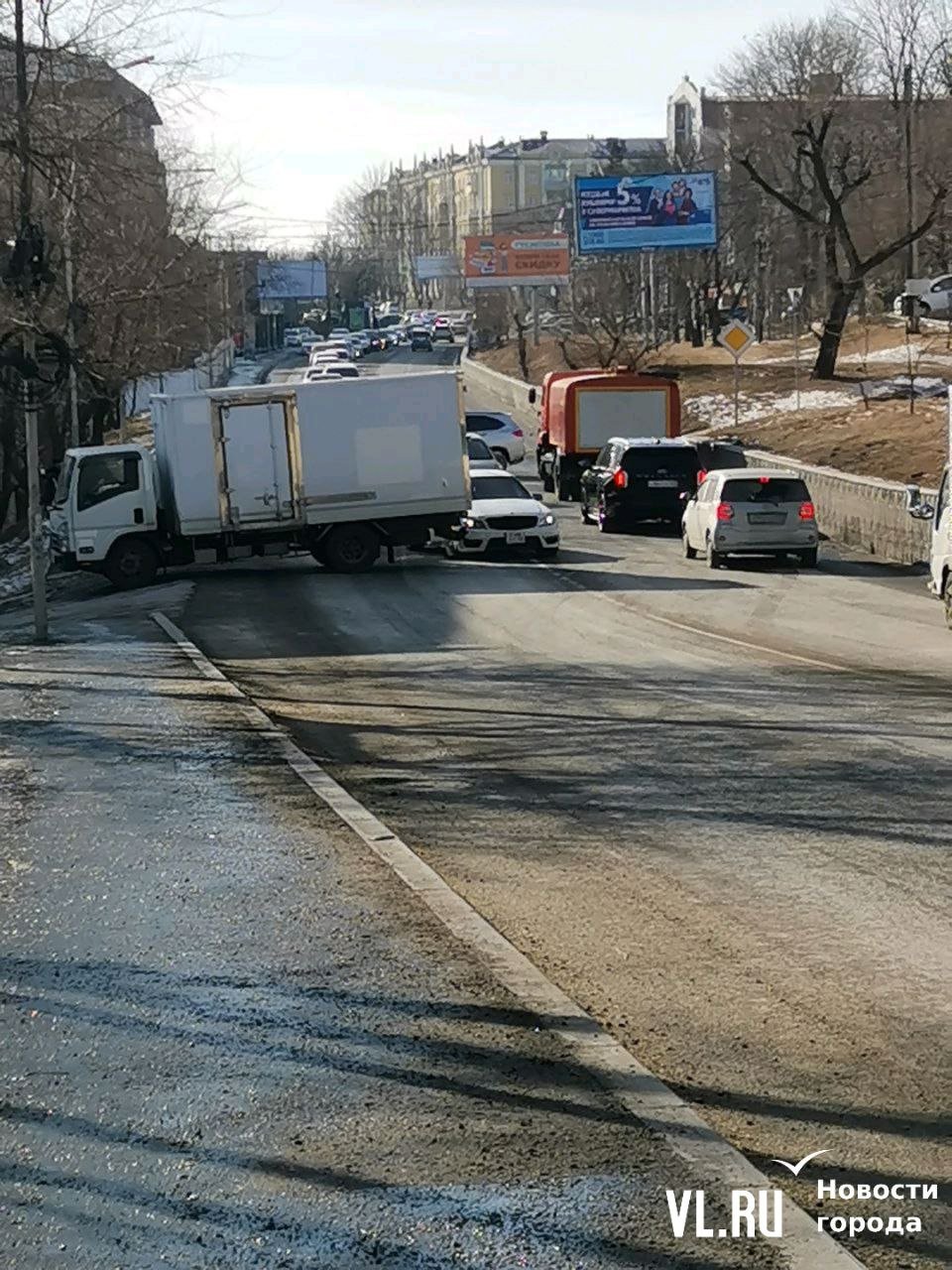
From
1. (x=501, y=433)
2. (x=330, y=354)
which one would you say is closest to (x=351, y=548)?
(x=501, y=433)

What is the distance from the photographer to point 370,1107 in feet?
19.0

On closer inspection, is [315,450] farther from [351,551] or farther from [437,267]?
[437,267]

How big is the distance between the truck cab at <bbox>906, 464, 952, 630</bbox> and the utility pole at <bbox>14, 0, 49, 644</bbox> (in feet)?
34.8

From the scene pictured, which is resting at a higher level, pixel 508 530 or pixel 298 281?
pixel 298 281

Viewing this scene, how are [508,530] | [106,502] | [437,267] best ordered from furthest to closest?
[437,267] < [508,530] < [106,502]

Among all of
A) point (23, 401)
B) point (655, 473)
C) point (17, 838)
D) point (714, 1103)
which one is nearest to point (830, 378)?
point (655, 473)

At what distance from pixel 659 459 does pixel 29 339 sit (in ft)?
51.7

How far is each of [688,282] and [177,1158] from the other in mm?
83410

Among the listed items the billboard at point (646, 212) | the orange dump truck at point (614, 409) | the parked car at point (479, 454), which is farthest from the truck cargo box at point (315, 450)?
the billboard at point (646, 212)

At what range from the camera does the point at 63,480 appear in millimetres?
32406

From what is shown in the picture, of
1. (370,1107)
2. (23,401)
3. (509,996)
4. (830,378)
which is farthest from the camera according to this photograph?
(830,378)

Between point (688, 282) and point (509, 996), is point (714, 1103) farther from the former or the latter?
point (688, 282)

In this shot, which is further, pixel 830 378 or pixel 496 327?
pixel 496 327

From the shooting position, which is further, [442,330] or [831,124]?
[442,330]
